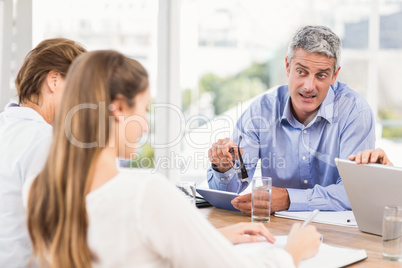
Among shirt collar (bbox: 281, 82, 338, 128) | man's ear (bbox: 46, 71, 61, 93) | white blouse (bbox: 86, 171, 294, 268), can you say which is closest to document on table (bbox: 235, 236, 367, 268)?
white blouse (bbox: 86, 171, 294, 268)

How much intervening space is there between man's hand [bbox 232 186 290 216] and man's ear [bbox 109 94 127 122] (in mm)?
910

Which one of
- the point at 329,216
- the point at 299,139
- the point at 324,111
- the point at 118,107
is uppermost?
the point at 118,107

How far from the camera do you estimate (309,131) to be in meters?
2.37

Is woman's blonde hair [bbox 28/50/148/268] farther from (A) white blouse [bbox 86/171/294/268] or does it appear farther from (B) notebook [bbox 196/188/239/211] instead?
(B) notebook [bbox 196/188/239/211]

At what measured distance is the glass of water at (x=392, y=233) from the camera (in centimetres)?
137

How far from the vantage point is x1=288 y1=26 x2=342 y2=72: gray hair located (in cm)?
221

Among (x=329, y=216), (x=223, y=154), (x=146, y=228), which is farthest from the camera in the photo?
(x=223, y=154)

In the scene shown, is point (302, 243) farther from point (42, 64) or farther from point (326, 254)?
point (42, 64)

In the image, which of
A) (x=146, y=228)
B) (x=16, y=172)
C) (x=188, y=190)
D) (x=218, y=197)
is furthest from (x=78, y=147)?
(x=218, y=197)

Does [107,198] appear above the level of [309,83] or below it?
below

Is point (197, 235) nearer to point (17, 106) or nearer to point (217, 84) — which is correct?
point (17, 106)

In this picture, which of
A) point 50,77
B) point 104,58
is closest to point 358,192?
point 104,58

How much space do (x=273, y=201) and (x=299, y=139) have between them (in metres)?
0.60

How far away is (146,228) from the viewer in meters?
0.95
